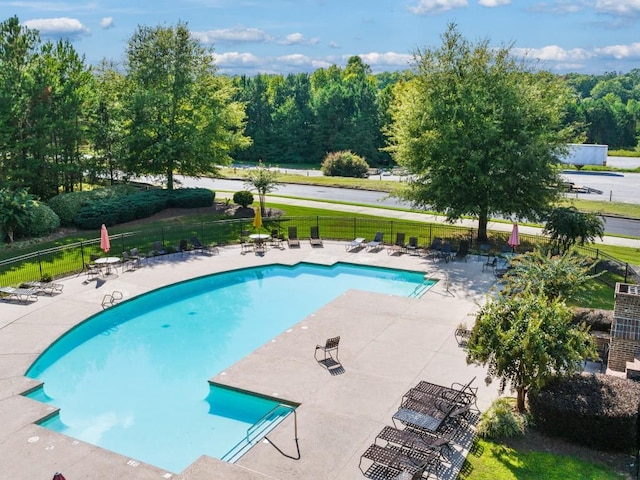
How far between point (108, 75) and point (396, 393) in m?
35.7

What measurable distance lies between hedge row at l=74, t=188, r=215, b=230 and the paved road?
31.8 ft

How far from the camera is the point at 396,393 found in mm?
14805

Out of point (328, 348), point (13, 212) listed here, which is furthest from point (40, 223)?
point (328, 348)

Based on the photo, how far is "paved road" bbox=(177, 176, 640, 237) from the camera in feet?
116

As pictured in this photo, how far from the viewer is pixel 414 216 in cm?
3641

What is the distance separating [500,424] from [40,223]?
25.9 m

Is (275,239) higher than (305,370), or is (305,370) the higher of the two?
(275,239)

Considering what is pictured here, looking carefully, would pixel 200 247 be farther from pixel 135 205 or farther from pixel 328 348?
pixel 328 348

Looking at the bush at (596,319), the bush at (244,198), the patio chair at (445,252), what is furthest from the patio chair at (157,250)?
the bush at (596,319)

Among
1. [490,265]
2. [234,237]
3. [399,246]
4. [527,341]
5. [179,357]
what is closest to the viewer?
[527,341]

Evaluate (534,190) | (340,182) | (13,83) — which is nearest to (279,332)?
(534,190)

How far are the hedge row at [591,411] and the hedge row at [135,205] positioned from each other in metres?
26.2

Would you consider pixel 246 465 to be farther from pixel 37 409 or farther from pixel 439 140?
pixel 439 140

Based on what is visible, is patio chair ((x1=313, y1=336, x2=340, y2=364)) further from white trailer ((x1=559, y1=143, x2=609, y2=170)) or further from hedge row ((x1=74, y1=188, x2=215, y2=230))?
white trailer ((x1=559, y1=143, x2=609, y2=170))
